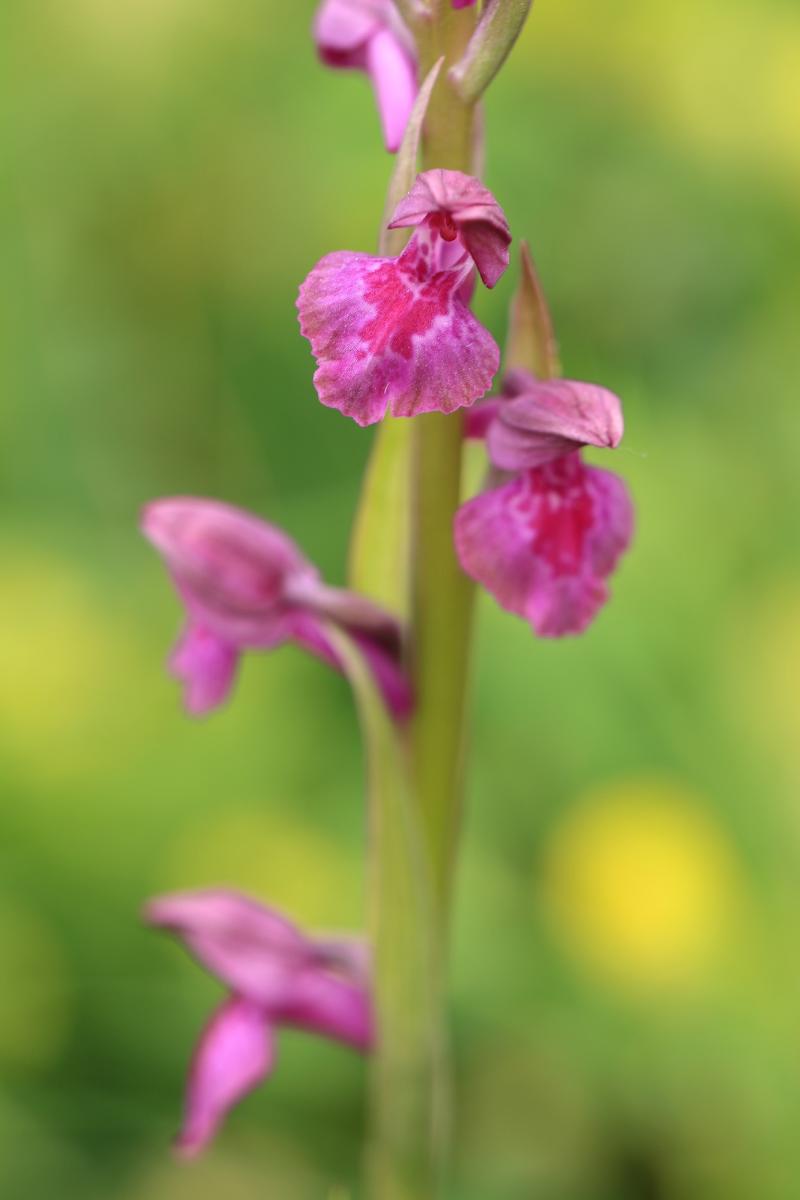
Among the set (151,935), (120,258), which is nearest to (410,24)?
(151,935)

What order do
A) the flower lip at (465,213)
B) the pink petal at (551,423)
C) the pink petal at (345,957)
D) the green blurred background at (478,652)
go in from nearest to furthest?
1. the flower lip at (465,213)
2. the pink petal at (551,423)
3. the pink petal at (345,957)
4. the green blurred background at (478,652)

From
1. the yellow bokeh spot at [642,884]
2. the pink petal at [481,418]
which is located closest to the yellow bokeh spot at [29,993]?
the yellow bokeh spot at [642,884]

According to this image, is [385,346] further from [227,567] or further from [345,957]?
[345,957]

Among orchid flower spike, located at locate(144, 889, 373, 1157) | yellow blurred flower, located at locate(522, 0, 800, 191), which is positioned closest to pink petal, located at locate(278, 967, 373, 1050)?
orchid flower spike, located at locate(144, 889, 373, 1157)

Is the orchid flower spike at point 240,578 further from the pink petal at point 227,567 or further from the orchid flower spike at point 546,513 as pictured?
the orchid flower spike at point 546,513

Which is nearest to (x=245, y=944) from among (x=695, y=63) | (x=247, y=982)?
(x=247, y=982)

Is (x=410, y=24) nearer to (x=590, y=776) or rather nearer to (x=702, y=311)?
(x=590, y=776)
